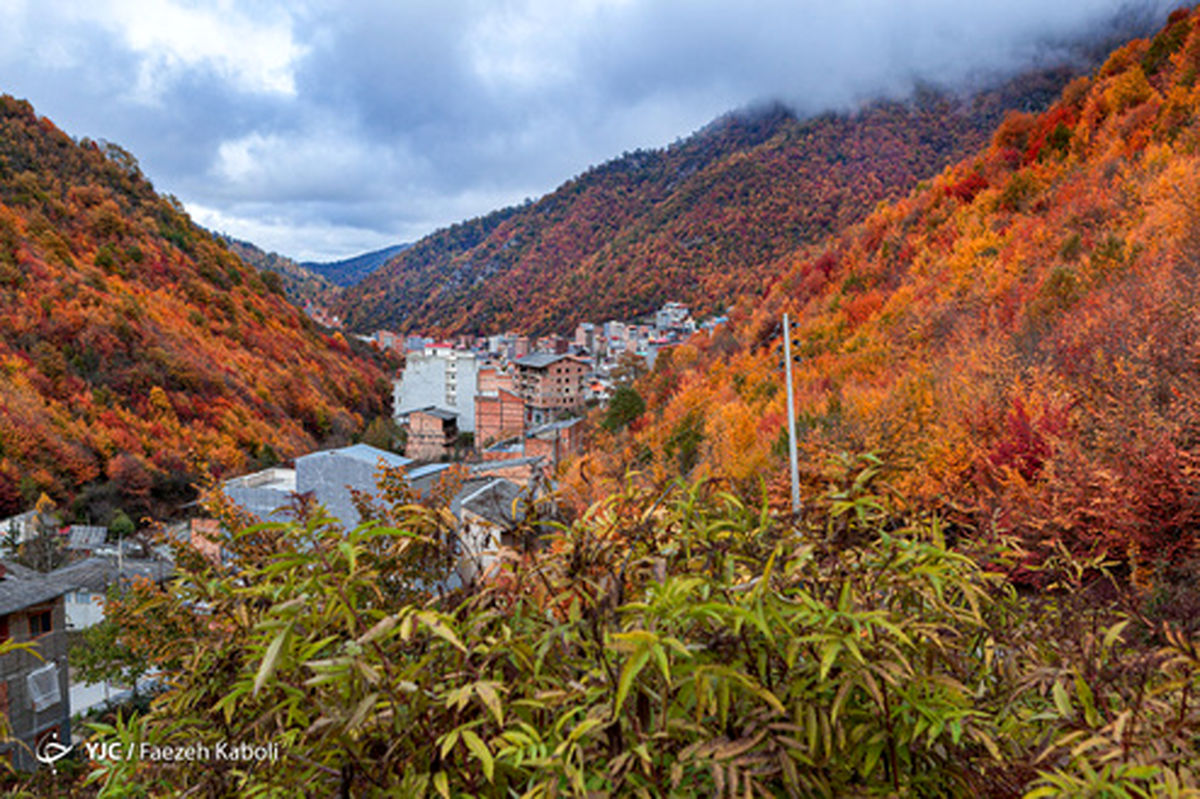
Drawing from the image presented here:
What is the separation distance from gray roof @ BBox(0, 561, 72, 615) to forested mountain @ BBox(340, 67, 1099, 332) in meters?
57.3

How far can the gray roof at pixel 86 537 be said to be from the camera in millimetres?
22047

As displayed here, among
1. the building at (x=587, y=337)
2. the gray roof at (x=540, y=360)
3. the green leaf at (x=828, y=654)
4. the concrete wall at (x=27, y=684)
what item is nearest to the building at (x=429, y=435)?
the gray roof at (x=540, y=360)

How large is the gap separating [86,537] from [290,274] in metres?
146

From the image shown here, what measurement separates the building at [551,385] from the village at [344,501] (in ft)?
0.26

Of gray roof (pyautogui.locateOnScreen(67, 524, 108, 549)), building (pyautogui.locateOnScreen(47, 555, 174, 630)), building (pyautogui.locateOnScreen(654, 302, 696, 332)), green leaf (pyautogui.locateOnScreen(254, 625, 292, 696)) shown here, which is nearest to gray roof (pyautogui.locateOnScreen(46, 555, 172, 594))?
building (pyautogui.locateOnScreen(47, 555, 174, 630))

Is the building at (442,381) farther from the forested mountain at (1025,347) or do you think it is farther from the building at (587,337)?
the forested mountain at (1025,347)

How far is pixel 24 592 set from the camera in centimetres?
934

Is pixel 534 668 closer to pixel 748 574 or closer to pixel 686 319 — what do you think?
pixel 748 574

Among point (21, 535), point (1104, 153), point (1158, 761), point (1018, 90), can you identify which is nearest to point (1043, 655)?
point (1158, 761)

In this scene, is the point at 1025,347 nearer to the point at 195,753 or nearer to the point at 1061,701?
the point at 1061,701

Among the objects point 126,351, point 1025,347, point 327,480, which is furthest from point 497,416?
point 1025,347

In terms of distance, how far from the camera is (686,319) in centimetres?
6288

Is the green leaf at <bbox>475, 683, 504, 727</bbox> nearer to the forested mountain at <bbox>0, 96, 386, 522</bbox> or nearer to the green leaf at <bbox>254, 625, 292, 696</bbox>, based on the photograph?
the green leaf at <bbox>254, 625, 292, 696</bbox>

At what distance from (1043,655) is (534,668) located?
1001 mm
